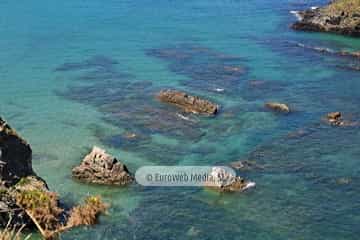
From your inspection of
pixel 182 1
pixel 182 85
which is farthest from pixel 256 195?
pixel 182 1

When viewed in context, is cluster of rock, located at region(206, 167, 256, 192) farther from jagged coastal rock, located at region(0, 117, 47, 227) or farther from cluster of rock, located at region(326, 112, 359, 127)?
cluster of rock, located at region(326, 112, 359, 127)

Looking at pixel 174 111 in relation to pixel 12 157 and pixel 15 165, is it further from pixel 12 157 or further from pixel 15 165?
pixel 12 157

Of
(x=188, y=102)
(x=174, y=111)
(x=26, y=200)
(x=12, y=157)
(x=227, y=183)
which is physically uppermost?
(x=12, y=157)

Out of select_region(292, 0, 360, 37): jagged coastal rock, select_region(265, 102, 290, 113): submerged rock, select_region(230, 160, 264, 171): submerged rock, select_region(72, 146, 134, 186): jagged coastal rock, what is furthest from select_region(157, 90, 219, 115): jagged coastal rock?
select_region(292, 0, 360, 37): jagged coastal rock

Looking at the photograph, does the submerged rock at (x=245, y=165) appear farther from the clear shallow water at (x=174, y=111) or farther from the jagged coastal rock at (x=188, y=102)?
the jagged coastal rock at (x=188, y=102)

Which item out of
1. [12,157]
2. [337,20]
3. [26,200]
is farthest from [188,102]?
[337,20]

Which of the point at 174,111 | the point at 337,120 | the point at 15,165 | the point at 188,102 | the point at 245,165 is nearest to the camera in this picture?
the point at 15,165
